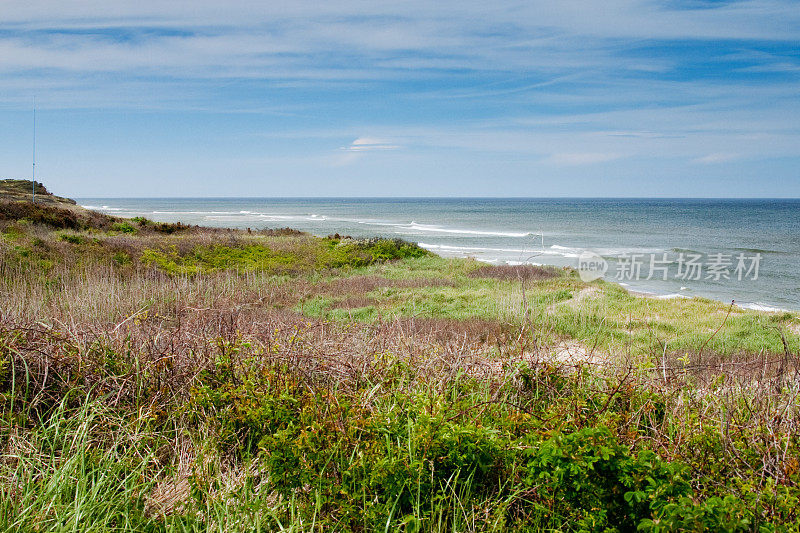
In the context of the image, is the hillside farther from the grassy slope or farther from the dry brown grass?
the grassy slope

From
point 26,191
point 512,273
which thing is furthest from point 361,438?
point 26,191

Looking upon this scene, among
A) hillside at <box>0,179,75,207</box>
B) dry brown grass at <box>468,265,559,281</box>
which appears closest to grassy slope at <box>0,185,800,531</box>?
dry brown grass at <box>468,265,559,281</box>

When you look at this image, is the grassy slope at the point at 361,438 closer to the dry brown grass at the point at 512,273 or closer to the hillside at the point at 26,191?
the dry brown grass at the point at 512,273

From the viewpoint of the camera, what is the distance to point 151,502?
120 inches

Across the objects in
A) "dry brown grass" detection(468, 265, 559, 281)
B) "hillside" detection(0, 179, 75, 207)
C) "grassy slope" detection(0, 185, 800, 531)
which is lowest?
"dry brown grass" detection(468, 265, 559, 281)

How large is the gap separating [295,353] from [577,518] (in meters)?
2.32

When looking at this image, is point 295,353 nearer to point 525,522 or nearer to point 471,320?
point 525,522

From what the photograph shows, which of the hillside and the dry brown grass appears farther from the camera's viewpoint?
the hillside

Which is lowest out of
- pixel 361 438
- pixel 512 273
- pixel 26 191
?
pixel 512 273

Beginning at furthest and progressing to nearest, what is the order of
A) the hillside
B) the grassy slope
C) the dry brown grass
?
the hillside, the dry brown grass, the grassy slope

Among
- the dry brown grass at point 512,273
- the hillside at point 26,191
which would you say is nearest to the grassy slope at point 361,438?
the dry brown grass at point 512,273

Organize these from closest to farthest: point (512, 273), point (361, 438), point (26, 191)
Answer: point (361, 438), point (512, 273), point (26, 191)

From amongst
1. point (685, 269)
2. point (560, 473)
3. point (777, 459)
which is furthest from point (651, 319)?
point (685, 269)

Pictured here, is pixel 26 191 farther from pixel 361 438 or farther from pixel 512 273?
pixel 361 438
